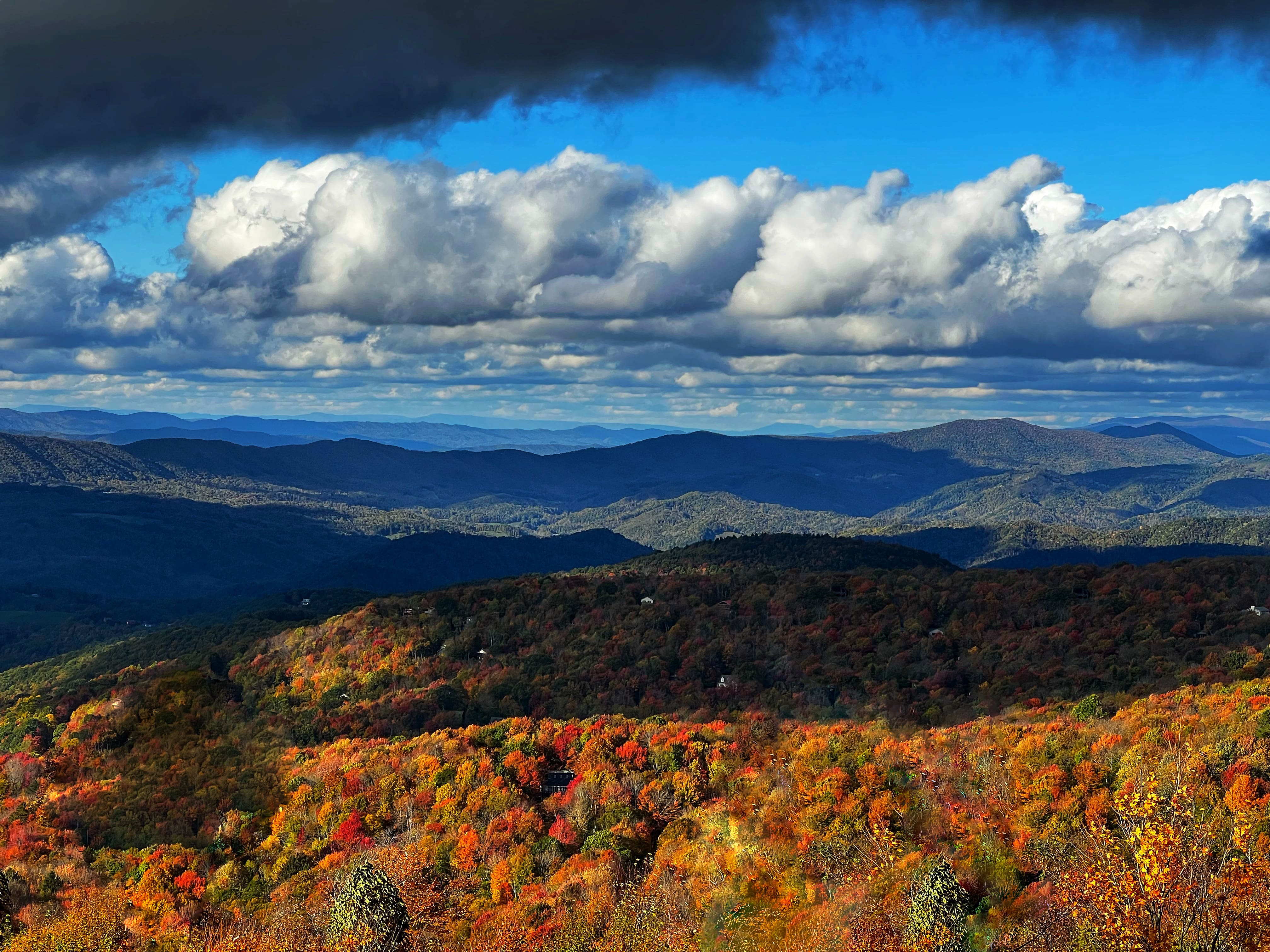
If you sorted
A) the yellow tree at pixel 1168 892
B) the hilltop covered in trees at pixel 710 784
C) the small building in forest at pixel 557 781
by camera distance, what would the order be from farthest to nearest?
the small building in forest at pixel 557 781 < the hilltop covered in trees at pixel 710 784 < the yellow tree at pixel 1168 892

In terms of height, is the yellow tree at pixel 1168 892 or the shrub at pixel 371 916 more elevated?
the yellow tree at pixel 1168 892

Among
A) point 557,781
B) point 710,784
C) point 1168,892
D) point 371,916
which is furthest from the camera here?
point 557,781

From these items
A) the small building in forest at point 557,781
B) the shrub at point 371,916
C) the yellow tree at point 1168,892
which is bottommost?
the small building in forest at point 557,781

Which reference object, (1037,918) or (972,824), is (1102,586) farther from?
(1037,918)

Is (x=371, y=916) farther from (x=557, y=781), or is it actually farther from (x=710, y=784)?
(x=557, y=781)

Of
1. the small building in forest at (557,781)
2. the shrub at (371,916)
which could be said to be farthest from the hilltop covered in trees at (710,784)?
the small building in forest at (557,781)

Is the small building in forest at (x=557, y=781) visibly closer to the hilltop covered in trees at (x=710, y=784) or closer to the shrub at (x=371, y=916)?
the hilltop covered in trees at (x=710, y=784)

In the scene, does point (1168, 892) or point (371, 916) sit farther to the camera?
point (371, 916)

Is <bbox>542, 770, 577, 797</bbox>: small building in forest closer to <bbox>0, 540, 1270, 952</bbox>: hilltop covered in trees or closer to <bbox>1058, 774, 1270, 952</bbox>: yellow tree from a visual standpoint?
<bbox>0, 540, 1270, 952</bbox>: hilltop covered in trees

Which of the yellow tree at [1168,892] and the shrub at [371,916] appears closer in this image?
the yellow tree at [1168,892]

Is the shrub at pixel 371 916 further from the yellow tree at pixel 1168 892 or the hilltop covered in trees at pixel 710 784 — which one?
the yellow tree at pixel 1168 892

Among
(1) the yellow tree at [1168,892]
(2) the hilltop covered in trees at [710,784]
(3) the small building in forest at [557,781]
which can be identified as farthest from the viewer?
(3) the small building in forest at [557,781]

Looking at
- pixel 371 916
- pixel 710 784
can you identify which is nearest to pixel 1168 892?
pixel 371 916
